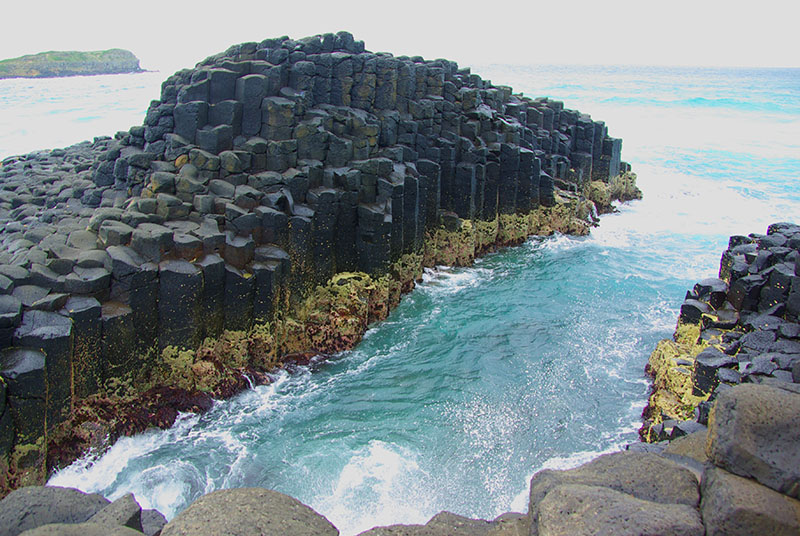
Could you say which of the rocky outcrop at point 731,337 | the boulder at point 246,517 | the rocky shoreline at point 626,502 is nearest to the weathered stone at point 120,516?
the rocky shoreline at point 626,502

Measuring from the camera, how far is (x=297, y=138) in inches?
591

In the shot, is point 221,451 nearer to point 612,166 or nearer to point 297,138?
point 297,138

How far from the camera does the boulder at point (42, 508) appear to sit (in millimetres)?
5055

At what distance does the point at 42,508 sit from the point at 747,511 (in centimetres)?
523

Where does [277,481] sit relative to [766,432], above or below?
below

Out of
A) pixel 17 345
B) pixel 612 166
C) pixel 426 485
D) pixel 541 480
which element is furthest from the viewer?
pixel 612 166

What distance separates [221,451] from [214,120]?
759 centimetres

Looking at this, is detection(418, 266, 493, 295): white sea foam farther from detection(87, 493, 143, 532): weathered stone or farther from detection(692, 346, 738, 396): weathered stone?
detection(87, 493, 143, 532): weathered stone

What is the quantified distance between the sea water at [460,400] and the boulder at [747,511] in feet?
18.4

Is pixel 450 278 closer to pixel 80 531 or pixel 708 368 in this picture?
pixel 708 368

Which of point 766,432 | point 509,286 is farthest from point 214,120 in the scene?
point 766,432

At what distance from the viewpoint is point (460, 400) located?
41.1 feet

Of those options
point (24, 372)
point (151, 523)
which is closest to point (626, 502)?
point (151, 523)

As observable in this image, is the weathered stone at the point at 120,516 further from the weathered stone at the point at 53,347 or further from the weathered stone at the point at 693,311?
the weathered stone at the point at 693,311
